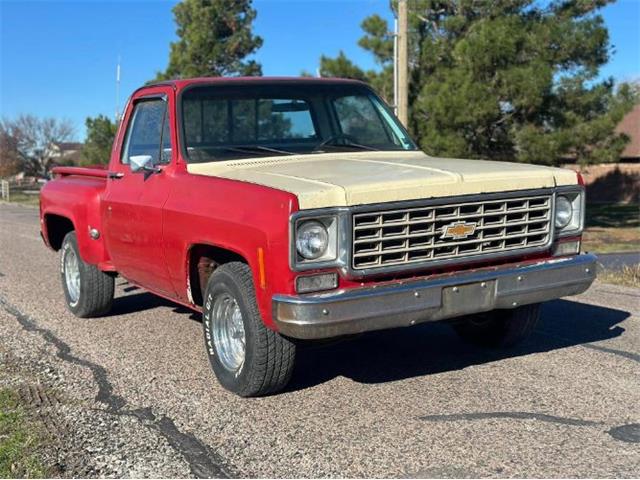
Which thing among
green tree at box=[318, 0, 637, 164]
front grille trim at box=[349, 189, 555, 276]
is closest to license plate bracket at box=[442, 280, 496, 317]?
front grille trim at box=[349, 189, 555, 276]

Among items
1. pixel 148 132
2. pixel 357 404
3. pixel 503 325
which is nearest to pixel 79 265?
pixel 148 132

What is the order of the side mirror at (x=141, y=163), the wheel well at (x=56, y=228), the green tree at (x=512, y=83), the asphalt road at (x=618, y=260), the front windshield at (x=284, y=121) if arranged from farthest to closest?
1. the green tree at (x=512, y=83)
2. the asphalt road at (x=618, y=260)
3. the wheel well at (x=56, y=228)
4. the front windshield at (x=284, y=121)
5. the side mirror at (x=141, y=163)

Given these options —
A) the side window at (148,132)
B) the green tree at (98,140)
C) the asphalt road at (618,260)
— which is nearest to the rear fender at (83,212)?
the side window at (148,132)

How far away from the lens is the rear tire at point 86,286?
7211 mm

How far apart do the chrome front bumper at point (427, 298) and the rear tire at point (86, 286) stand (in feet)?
11.3

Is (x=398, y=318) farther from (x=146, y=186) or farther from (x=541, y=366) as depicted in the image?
(x=146, y=186)

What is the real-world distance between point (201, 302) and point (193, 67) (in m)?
21.0

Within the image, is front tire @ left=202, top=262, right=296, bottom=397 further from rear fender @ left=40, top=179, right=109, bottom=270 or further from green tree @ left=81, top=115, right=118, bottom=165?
green tree @ left=81, top=115, right=118, bottom=165

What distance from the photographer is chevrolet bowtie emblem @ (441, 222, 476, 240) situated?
458 cm

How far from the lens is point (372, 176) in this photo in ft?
15.1

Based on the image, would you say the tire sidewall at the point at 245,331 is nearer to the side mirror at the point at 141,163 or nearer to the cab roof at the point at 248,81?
the side mirror at the point at 141,163

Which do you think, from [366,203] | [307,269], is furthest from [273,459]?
[366,203]

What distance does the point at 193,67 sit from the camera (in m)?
25.4

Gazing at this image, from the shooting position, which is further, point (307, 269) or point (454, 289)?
point (454, 289)
